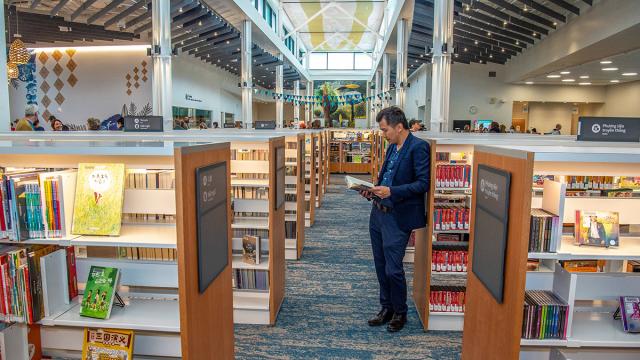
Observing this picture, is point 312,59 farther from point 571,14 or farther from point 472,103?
point 571,14

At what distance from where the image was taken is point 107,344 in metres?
2.59

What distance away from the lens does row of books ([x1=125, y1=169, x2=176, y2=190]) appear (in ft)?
10.7

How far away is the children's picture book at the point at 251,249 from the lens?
409cm

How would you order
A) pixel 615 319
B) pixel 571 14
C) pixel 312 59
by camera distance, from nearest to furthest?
pixel 615 319
pixel 571 14
pixel 312 59

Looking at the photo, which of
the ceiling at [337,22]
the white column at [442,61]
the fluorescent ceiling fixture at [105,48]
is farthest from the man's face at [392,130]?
the ceiling at [337,22]

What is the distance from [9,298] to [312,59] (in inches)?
1378

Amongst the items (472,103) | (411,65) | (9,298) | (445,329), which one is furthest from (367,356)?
(411,65)

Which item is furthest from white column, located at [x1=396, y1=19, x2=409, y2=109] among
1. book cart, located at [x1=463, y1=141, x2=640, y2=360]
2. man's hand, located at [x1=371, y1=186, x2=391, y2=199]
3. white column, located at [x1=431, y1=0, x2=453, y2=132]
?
book cart, located at [x1=463, y1=141, x2=640, y2=360]

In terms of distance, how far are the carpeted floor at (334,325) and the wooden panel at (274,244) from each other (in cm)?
17

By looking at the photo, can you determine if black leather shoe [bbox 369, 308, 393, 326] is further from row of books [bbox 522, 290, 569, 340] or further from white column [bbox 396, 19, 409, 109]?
white column [bbox 396, 19, 409, 109]

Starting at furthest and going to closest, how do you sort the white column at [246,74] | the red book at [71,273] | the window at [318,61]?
the window at [318,61] < the white column at [246,74] < the red book at [71,273]

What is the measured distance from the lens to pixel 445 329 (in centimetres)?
402

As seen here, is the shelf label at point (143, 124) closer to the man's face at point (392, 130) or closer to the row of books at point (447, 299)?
the man's face at point (392, 130)

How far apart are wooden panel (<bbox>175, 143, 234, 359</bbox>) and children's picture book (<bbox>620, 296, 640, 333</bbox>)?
2218 millimetres
